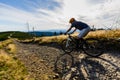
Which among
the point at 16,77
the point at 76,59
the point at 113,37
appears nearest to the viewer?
the point at 16,77

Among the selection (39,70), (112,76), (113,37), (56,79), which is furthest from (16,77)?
(113,37)

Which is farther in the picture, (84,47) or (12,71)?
(84,47)

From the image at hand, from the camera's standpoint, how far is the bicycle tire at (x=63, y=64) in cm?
1372

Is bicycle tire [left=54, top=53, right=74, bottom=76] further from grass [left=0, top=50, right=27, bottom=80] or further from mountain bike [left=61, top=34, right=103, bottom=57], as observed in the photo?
grass [left=0, top=50, right=27, bottom=80]

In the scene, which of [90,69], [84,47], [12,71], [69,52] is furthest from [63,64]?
[12,71]

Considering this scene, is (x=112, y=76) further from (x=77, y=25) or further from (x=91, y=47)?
(x=77, y=25)

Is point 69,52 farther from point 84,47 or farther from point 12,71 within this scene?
point 12,71

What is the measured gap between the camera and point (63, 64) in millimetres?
15211

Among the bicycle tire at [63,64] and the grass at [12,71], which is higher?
the bicycle tire at [63,64]

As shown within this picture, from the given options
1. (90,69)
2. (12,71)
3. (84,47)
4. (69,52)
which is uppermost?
(84,47)

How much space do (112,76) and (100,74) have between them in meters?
0.82

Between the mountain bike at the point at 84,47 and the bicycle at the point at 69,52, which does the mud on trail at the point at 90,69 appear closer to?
the bicycle at the point at 69,52

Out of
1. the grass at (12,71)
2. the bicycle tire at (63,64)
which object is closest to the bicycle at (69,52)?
the bicycle tire at (63,64)

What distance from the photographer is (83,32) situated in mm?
16594
